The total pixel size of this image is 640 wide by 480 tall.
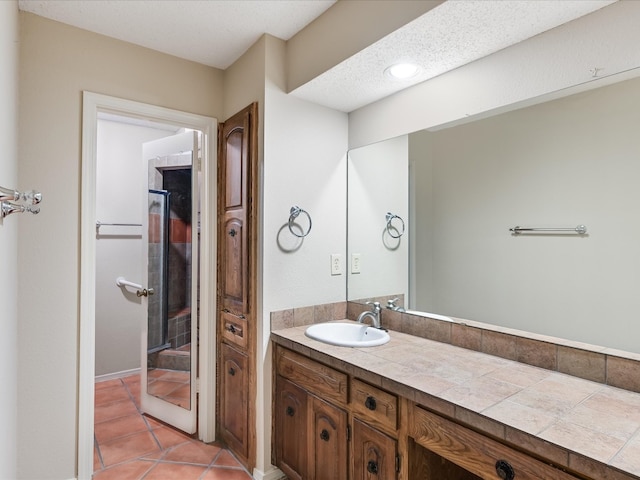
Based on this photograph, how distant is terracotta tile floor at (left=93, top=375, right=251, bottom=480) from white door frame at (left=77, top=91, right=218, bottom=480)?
0.14 m

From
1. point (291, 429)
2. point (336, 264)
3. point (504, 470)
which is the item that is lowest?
point (291, 429)

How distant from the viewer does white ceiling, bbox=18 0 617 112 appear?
1.37 metres

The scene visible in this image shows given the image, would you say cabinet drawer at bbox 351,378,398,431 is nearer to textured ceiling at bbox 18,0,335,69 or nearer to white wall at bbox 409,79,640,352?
white wall at bbox 409,79,640,352

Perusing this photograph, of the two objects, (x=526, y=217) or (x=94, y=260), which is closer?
(x=526, y=217)

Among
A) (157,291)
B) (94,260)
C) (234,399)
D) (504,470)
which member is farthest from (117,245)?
(504,470)

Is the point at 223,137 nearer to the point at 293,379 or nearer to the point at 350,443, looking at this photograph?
the point at 293,379

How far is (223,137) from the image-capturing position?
235cm

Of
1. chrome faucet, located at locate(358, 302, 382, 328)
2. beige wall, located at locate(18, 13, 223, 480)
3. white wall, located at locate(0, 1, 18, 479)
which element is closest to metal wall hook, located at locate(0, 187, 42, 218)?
white wall, located at locate(0, 1, 18, 479)

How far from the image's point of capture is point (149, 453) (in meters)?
2.24

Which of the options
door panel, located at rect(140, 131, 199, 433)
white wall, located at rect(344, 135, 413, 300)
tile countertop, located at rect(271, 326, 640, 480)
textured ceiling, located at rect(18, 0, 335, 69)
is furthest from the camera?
door panel, located at rect(140, 131, 199, 433)

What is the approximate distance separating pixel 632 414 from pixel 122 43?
2.78 metres

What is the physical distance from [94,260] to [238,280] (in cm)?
77

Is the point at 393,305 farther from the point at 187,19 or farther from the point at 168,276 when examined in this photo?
the point at 187,19

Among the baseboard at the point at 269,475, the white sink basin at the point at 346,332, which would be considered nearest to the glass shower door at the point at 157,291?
the baseboard at the point at 269,475
